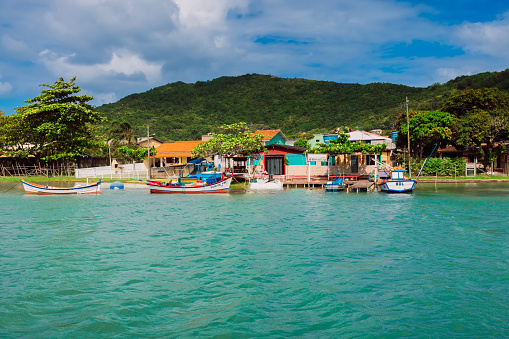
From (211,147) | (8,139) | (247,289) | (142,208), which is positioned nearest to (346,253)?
(247,289)

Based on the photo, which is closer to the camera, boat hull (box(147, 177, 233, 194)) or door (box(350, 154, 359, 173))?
boat hull (box(147, 177, 233, 194))

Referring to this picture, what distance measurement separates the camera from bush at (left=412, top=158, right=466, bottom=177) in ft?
163

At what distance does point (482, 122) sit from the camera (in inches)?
1876

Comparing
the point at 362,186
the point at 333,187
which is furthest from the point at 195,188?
the point at 362,186

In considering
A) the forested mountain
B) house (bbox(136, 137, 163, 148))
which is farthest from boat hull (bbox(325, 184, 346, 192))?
the forested mountain

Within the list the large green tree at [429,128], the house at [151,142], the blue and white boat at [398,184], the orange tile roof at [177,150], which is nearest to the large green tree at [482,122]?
the large green tree at [429,128]

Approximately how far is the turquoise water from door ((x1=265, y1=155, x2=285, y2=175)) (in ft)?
77.2

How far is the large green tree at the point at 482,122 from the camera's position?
47812mm

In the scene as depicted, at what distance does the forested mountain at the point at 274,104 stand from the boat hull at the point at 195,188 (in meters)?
44.9

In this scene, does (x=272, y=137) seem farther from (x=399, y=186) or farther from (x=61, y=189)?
(x=61, y=189)

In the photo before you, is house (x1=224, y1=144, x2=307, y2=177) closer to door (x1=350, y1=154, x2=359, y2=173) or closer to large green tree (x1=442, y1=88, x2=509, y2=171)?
door (x1=350, y1=154, x2=359, y2=173)

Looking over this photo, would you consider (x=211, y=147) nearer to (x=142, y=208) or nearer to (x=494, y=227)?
(x=142, y=208)

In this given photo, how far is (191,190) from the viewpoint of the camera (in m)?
37.9

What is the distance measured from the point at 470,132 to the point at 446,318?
46.1 metres
